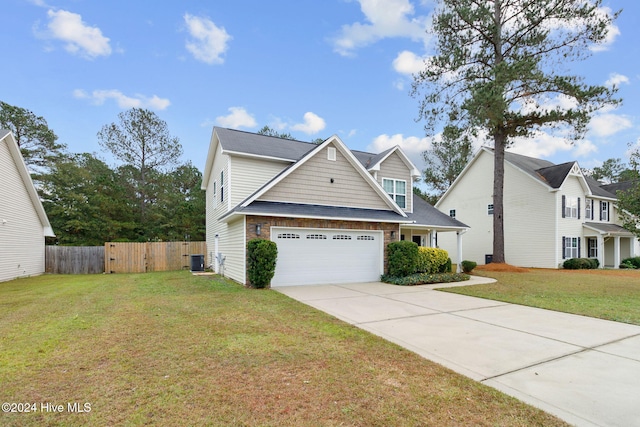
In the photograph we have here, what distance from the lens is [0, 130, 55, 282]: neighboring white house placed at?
13.4 metres

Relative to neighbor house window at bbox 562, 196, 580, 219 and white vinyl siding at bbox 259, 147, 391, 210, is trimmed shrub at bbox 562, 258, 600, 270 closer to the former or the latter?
neighbor house window at bbox 562, 196, 580, 219

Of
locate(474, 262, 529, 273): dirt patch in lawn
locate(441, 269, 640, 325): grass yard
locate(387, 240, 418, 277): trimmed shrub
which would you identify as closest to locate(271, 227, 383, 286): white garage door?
locate(387, 240, 418, 277): trimmed shrub

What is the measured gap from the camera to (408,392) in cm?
337

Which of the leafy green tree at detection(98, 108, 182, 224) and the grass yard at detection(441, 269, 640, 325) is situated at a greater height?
the leafy green tree at detection(98, 108, 182, 224)

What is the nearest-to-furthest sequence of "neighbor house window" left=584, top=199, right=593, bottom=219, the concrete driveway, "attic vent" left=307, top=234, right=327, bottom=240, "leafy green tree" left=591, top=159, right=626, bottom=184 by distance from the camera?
the concrete driveway
"attic vent" left=307, top=234, right=327, bottom=240
"neighbor house window" left=584, top=199, right=593, bottom=219
"leafy green tree" left=591, top=159, right=626, bottom=184

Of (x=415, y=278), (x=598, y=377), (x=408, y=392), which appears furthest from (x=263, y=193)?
(x=598, y=377)

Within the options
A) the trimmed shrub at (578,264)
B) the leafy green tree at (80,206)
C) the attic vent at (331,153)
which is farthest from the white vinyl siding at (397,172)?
the leafy green tree at (80,206)

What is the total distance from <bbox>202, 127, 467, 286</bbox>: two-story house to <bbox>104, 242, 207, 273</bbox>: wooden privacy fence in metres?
4.22

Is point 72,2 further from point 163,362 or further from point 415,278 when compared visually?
point 415,278

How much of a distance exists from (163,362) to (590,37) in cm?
2270

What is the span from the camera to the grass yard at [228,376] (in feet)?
9.48

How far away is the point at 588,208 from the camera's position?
23312 millimetres

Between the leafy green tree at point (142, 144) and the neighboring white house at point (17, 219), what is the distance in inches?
377

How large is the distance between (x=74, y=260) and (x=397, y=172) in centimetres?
1798
